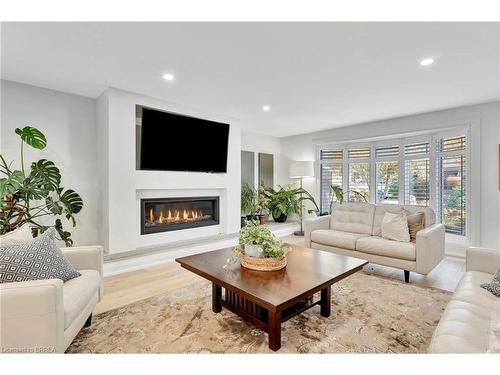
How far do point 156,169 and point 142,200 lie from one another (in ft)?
1.63

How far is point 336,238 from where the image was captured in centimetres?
362

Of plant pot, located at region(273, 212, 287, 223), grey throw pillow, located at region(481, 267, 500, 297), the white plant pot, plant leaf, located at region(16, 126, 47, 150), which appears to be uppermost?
plant leaf, located at region(16, 126, 47, 150)

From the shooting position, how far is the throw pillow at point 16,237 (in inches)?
71.3

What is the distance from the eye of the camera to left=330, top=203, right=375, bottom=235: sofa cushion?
3.79 metres

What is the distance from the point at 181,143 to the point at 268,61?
2.00 meters

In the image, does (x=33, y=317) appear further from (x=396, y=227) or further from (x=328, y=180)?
(x=328, y=180)

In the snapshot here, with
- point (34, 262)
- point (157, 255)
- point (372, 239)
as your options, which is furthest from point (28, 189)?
point (372, 239)

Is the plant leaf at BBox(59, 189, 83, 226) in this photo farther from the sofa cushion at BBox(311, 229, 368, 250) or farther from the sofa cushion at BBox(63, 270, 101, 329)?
the sofa cushion at BBox(311, 229, 368, 250)

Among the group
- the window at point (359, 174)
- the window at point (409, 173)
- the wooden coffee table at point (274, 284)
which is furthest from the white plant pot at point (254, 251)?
the window at point (359, 174)

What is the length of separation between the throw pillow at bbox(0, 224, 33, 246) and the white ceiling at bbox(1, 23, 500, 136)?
1.59 meters

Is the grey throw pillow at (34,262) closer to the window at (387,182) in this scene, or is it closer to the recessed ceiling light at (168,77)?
the recessed ceiling light at (168,77)

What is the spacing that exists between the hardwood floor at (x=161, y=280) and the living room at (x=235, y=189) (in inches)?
1.3

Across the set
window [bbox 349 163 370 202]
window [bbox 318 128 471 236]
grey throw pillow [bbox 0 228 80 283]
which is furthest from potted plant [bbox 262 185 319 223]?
grey throw pillow [bbox 0 228 80 283]
